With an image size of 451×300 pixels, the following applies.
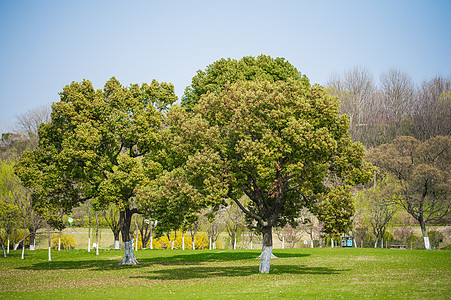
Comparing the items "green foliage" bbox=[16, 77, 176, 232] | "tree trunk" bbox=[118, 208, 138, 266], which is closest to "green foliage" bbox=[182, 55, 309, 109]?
"green foliage" bbox=[16, 77, 176, 232]

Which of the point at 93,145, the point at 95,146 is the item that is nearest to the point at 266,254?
the point at 93,145

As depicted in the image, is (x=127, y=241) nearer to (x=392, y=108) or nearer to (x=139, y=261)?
(x=139, y=261)

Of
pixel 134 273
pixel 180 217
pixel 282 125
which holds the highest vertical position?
pixel 282 125

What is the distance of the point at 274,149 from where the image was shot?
22.2m

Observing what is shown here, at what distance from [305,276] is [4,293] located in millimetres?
15537

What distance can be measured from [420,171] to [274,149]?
31.7 meters

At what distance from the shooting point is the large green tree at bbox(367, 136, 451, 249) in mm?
47250

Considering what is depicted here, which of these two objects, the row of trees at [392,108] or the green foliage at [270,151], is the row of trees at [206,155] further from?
the row of trees at [392,108]

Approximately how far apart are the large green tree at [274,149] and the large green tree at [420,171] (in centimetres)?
2792

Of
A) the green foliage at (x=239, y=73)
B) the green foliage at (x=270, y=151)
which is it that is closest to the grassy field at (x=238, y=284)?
the green foliage at (x=270, y=151)

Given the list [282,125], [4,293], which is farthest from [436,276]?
[4,293]

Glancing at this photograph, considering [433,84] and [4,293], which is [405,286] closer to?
[4,293]

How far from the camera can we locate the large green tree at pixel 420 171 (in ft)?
155

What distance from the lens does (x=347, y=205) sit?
22469mm
